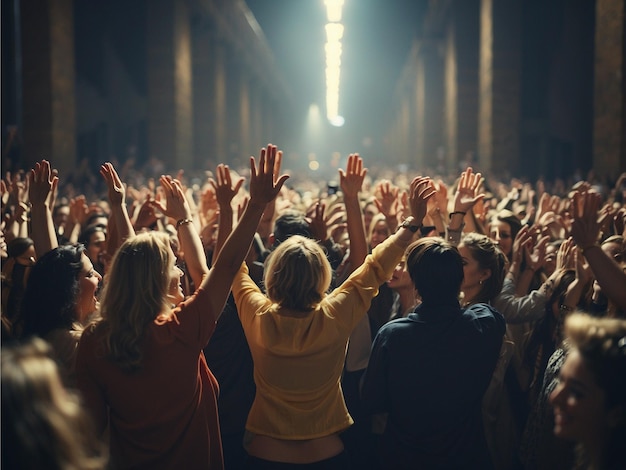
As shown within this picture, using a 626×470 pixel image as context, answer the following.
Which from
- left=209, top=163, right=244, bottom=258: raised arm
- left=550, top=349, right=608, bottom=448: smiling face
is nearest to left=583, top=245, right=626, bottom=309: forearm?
left=550, top=349, right=608, bottom=448: smiling face

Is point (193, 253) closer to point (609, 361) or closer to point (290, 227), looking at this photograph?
point (290, 227)

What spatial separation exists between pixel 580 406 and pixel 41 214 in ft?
9.62

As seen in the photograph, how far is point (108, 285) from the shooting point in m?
3.08

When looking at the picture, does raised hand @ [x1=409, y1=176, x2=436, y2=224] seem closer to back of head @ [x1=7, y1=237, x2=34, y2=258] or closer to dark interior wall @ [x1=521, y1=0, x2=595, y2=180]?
back of head @ [x1=7, y1=237, x2=34, y2=258]

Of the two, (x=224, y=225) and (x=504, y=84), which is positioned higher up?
(x=504, y=84)

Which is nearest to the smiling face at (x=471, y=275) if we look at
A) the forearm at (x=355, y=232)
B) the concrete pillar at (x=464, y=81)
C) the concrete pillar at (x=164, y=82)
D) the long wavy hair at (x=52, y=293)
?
the forearm at (x=355, y=232)

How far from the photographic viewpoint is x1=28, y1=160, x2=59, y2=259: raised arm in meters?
4.12

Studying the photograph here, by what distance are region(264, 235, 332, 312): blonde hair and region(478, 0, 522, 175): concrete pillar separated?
16.7m

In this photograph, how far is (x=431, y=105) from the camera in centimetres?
3331

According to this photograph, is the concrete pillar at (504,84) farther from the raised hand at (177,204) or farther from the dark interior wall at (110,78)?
the raised hand at (177,204)

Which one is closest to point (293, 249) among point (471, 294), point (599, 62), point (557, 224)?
point (471, 294)

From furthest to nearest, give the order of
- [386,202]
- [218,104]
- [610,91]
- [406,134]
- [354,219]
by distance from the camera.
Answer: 1. [406,134]
2. [218,104]
3. [610,91]
4. [386,202]
5. [354,219]

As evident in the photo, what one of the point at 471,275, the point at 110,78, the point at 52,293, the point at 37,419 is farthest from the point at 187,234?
the point at 110,78

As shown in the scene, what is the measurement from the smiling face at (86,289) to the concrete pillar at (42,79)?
12624 mm
